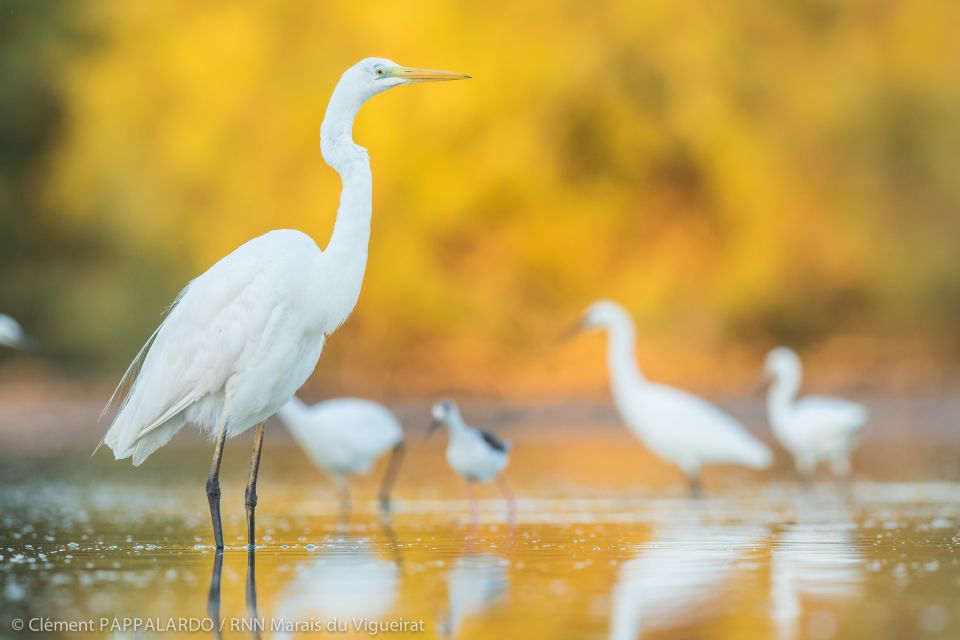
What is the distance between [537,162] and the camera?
23828 mm

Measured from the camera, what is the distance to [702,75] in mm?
23812

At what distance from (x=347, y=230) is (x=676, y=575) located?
2441mm

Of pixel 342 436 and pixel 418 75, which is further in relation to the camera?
pixel 342 436

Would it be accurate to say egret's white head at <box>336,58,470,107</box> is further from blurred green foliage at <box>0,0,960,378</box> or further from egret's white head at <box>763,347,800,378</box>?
blurred green foliage at <box>0,0,960,378</box>

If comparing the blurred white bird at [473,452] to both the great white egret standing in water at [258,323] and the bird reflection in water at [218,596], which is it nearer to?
the great white egret standing in water at [258,323]

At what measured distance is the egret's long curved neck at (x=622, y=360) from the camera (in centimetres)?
1329

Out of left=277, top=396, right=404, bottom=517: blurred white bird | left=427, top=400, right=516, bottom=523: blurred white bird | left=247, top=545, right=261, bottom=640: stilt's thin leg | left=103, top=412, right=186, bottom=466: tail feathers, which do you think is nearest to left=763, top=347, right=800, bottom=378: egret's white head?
left=277, top=396, right=404, bottom=517: blurred white bird

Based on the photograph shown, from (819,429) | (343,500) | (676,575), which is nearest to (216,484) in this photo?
(676,575)

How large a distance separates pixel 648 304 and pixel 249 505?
17515 millimetres

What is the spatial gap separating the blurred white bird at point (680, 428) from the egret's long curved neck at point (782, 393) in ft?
2.24

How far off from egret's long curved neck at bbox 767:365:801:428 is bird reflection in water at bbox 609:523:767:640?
17.8 ft

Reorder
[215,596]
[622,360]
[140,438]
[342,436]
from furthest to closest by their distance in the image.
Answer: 1. [622,360]
2. [342,436]
3. [140,438]
4. [215,596]

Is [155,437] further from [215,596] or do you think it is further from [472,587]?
[472,587]

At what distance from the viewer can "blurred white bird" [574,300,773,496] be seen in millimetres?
12086
